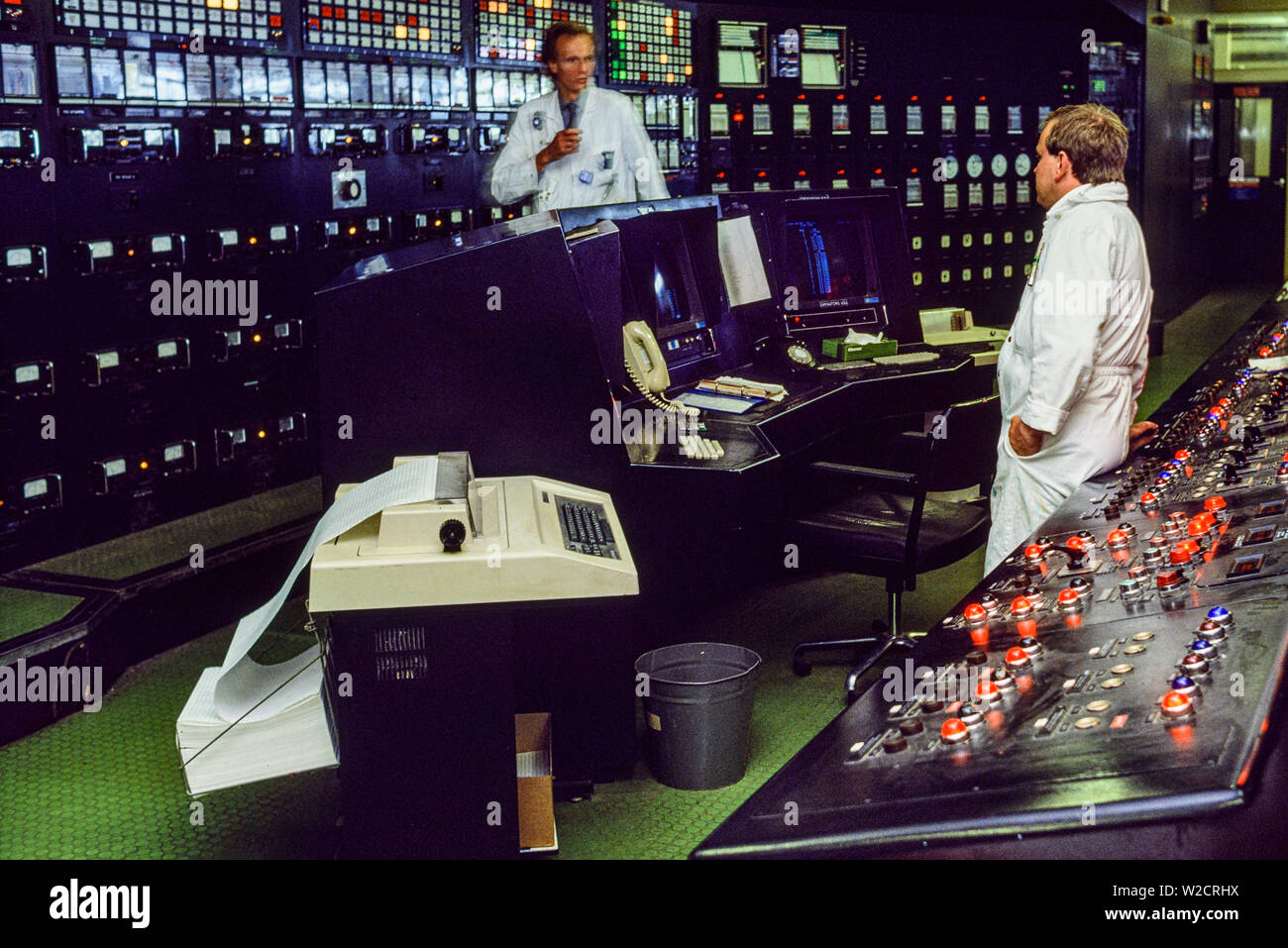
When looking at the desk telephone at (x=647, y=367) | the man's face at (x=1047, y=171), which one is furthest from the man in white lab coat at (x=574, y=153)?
the man's face at (x=1047, y=171)

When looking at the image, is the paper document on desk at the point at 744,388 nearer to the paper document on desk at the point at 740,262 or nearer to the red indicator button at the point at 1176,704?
the paper document on desk at the point at 740,262

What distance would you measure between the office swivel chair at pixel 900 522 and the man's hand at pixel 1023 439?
0.19 meters

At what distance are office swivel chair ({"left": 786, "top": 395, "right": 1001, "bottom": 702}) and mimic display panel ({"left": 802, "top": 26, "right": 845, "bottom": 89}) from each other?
139 inches

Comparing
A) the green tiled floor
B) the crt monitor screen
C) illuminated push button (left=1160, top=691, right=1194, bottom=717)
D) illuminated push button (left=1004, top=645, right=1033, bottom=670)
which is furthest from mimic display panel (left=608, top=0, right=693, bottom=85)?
illuminated push button (left=1160, top=691, right=1194, bottom=717)

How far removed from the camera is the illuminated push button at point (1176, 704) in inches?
45.1

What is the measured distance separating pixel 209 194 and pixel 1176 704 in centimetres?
356

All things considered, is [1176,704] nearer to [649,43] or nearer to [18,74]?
[18,74]

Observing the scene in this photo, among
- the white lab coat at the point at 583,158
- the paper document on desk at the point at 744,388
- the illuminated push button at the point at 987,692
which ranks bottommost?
the illuminated push button at the point at 987,692

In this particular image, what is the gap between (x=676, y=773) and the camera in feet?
9.03

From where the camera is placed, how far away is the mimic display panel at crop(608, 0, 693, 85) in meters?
5.78

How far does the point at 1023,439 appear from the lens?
2.85 m

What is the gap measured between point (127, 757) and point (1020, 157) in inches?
243

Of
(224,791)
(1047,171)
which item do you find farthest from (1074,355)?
(224,791)
